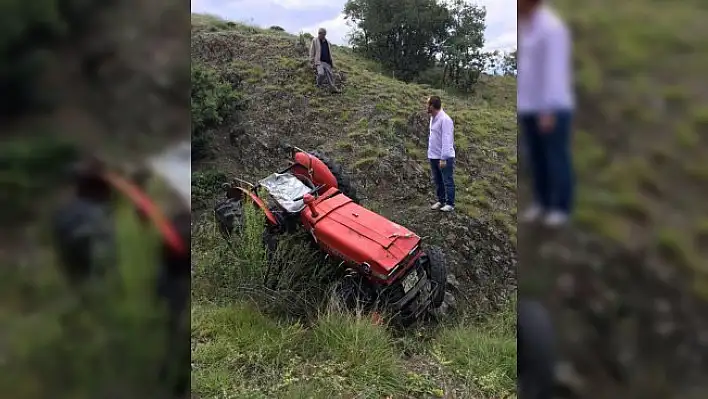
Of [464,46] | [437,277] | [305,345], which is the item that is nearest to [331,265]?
[437,277]

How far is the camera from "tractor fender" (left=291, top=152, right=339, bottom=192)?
355 cm

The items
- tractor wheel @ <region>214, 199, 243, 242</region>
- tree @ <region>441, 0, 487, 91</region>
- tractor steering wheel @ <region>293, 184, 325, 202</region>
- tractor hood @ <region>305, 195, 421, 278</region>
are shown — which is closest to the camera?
tree @ <region>441, 0, 487, 91</region>
